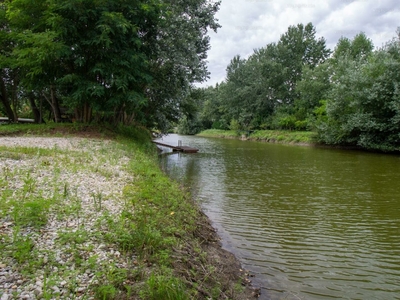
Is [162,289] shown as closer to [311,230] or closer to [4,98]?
[311,230]

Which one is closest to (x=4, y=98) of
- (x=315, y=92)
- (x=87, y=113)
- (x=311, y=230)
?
(x=87, y=113)

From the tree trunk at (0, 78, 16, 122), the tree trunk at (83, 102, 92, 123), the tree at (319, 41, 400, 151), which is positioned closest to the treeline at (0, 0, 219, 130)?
the tree trunk at (83, 102, 92, 123)

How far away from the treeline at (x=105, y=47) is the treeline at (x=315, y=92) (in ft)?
26.4

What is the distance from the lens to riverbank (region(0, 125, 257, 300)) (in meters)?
3.12

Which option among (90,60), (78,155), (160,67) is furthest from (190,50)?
(78,155)

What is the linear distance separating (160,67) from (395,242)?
57.9 ft

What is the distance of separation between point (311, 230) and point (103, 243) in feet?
19.0

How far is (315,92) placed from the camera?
150 feet

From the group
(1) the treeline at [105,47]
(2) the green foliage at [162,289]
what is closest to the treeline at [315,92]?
(1) the treeline at [105,47]

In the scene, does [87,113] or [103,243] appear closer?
[103,243]

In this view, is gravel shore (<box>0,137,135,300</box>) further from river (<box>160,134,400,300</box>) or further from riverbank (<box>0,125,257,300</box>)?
river (<box>160,134,400,300</box>)

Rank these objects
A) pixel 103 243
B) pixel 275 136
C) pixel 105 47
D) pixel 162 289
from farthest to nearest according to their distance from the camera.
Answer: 1. pixel 275 136
2. pixel 105 47
3. pixel 103 243
4. pixel 162 289

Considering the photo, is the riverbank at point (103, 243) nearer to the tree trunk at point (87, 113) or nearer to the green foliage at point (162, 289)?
the green foliage at point (162, 289)

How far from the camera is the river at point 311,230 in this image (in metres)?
5.05
